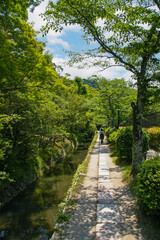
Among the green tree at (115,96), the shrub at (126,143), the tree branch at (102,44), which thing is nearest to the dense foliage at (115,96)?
the green tree at (115,96)

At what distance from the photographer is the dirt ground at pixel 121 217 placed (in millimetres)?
3912

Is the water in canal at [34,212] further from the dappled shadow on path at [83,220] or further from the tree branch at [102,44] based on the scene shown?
the tree branch at [102,44]

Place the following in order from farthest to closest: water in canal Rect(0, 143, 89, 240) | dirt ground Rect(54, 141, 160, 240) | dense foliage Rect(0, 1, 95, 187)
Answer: dense foliage Rect(0, 1, 95, 187)
water in canal Rect(0, 143, 89, 240)
dirt ground Rect(54, 141, 160, 240)

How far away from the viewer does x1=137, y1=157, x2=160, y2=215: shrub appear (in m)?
3.92

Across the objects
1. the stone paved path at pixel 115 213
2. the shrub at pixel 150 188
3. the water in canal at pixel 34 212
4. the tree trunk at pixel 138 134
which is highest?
the tree trunk at pixel 138 134

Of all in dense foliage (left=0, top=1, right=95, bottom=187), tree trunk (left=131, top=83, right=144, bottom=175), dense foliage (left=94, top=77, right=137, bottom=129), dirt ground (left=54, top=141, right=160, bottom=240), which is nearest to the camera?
dirt ground (left=54, top=141, right=160, bottom=240)

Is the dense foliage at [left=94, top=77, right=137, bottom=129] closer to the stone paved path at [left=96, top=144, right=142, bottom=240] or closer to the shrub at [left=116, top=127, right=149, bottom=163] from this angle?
the shrub at [left=116, top=127, right=149, bottom=163]

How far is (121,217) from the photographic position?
4633 millimetres

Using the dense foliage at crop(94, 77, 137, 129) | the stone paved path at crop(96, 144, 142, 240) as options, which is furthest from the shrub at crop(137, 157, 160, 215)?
the dense foliage at crop(94, 77, 137, 129)

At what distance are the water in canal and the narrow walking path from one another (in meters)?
1.65

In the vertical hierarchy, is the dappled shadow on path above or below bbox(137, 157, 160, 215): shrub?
below

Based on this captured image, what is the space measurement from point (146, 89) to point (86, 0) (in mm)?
3801

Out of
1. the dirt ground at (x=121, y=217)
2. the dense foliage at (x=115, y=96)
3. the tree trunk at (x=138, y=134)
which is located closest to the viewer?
the dirt ground at (x=121, y=217)

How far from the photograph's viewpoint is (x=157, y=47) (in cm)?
661
